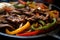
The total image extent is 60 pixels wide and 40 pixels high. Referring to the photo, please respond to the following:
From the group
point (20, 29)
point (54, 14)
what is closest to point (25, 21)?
point (20, 29)

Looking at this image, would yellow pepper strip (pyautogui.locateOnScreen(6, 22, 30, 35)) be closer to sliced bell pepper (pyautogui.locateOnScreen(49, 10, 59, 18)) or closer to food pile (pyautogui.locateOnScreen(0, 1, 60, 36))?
food pile (pyautogui.locateOnScreen(0, 1, 60, 36))

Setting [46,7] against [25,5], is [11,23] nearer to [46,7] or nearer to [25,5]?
[25,5]

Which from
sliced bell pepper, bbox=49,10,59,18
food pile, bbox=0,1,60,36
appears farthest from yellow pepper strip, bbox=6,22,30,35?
sliced bell pepper, bbox=49,10,59,18

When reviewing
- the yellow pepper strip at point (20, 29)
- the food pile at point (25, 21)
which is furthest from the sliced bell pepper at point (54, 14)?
the yellow pepper strip at point (20, 29)

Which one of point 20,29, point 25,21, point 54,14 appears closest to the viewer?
point 20,29

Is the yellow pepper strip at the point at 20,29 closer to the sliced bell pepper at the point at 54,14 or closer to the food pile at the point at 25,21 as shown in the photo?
the food pile at the point at 25,21

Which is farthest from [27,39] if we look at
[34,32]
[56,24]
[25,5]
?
[25,5]

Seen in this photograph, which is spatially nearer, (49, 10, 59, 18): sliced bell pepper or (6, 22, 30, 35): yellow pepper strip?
(6, 22, 30, 35): yellow pepper strip

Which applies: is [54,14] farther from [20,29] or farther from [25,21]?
[20,29]
